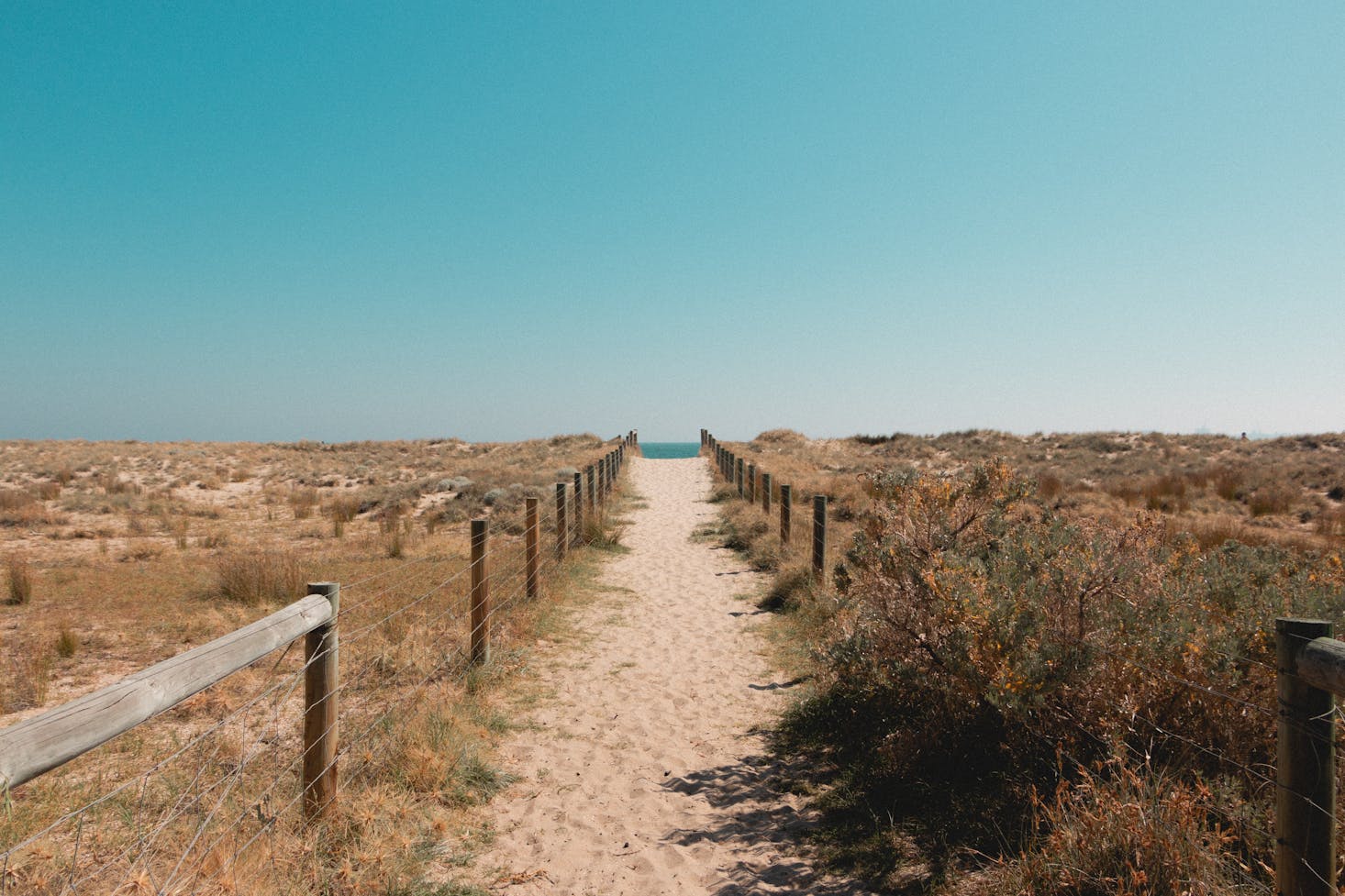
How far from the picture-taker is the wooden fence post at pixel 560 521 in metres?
10.6

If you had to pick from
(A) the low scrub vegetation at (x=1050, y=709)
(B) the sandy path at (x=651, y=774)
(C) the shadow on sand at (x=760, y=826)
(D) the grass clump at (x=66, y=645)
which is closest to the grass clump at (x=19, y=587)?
(D) the grass clump at (x=66, y=645)

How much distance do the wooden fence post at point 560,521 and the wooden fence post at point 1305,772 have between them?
29.2 ft

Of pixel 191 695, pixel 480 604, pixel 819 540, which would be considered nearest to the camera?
pixel 191 695

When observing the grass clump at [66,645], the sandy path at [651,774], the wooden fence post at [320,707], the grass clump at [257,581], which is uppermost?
the wooden fence post at [320,707]

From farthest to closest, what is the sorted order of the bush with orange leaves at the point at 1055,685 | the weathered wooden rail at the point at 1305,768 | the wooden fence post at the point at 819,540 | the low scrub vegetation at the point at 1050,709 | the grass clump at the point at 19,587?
1. the grass clump at the point at 19,587
2. the wooden fence post at the point at 819,540
3. the bush with orange leaves at the point at 1055,685
4. the low scrub vegetation at the point at 1050,709
5. the weathered wooden rail at the point at 1305,768

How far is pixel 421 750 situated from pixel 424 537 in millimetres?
10605

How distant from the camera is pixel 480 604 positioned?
21.6 feet

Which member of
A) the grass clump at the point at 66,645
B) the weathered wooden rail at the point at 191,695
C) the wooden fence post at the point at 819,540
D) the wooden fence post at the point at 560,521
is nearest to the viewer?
the weathered wooden rail at the point at 191,695

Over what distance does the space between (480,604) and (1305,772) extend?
5.73 m

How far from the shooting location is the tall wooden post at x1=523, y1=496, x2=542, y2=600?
8.16 metres

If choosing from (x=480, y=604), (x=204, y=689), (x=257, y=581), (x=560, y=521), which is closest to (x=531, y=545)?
(x=480, y=604)

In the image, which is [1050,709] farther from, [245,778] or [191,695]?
[245,778]

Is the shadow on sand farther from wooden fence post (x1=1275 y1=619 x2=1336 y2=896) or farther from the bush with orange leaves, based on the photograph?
wooden fence post (x1=1275 y1=619 x2=1336 y2=896)

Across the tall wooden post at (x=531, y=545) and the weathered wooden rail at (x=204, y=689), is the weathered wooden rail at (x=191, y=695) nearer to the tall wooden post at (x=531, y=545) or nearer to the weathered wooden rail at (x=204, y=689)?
the weathered wooden rail at (x=204, y=689)
